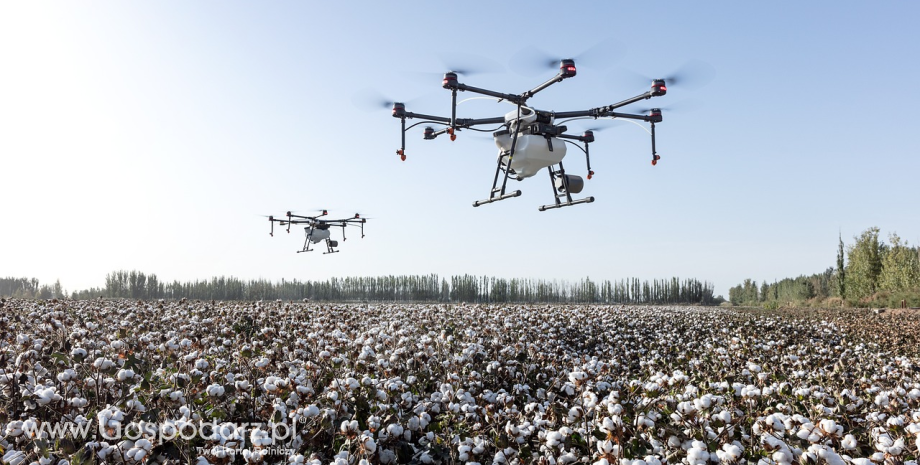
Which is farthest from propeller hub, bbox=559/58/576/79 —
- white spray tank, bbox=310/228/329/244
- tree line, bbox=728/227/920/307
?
tree line, bbox=728/227/920/307

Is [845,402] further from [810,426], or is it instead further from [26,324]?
[26,324]

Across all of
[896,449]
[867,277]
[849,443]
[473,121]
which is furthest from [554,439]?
[867,277]

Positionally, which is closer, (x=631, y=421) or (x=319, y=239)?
(x=631, y=421)

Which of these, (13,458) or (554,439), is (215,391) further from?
(554,439)

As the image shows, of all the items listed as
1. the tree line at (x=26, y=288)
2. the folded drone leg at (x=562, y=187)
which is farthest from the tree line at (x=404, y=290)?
the folded drone leg at (x=562, y=187)

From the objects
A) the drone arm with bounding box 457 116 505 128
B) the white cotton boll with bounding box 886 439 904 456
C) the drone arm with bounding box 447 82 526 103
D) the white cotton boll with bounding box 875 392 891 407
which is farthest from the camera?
the drone arm with bounding box 457 116 505 128

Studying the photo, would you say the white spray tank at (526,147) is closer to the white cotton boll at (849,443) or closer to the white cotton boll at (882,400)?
the white cotton boll at (882,400)

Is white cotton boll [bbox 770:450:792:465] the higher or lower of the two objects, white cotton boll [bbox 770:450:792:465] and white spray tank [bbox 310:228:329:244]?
the lower

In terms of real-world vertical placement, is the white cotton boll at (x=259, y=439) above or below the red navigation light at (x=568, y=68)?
below

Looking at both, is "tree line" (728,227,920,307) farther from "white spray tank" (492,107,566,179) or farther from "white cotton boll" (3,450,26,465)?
"white cotton boll" (3,450,26,465)

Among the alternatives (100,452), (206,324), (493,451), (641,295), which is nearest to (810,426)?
(493,451)

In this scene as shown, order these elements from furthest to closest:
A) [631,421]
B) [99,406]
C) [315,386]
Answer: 1. [315,386]
2. [99,406]
3. [631,421]
